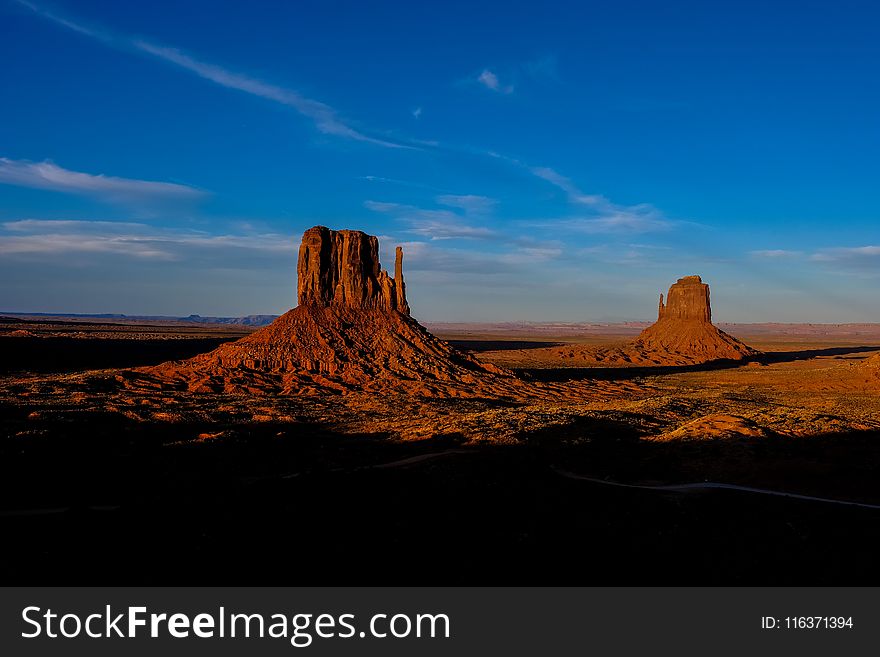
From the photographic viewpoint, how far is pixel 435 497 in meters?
11.6

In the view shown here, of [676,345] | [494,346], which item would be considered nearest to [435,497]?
[676,345]

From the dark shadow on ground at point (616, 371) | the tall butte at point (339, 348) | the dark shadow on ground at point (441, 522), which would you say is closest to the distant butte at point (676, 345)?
the dark shadow on ground at point (616, 371)

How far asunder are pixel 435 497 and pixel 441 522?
148 cm

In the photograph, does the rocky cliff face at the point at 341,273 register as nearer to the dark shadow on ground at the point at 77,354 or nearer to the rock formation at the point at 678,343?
the dark shadow on ground at the point at 77,354

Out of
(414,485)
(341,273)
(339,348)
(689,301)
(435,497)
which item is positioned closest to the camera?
(435,497)

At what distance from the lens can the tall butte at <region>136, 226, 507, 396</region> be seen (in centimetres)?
→ 4000

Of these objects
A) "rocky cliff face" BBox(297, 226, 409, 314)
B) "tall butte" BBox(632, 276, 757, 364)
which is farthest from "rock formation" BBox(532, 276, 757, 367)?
"rocky cliff face" BBox(297, 226, 409, 314)

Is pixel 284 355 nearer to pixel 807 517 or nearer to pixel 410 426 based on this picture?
pixel 410 426

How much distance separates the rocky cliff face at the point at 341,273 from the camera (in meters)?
48.1

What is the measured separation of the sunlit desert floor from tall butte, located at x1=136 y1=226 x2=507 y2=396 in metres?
11.4

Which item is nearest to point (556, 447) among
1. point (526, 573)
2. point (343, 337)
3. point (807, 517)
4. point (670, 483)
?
point (670, 483)

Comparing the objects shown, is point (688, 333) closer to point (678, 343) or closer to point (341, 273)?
point (678, 343)

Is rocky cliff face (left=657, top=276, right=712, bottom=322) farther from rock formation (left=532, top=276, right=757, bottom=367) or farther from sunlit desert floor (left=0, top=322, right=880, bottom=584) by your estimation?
sunlit desert floor (left=0, top=322, right=880, bottom=584)

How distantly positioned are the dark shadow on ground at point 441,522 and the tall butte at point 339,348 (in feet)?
74.1
